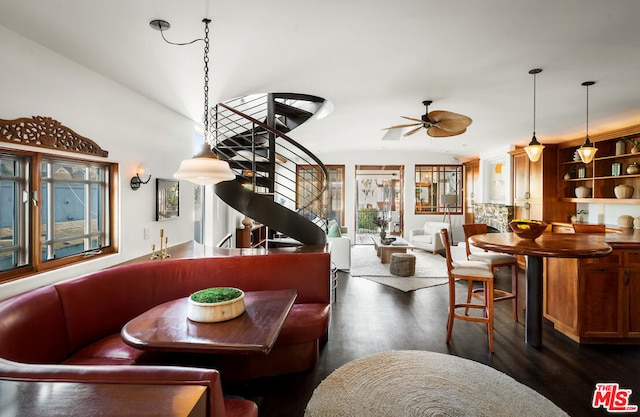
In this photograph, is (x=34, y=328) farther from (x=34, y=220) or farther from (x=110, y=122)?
(x=110, y=122)

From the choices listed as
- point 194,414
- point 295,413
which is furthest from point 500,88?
point 194,414

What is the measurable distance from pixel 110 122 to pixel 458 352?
379cm

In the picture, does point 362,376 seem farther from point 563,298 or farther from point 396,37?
point 396,37

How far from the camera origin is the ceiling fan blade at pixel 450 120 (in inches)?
145

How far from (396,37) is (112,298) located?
9.53 ft

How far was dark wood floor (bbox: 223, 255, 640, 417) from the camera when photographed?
2301mm

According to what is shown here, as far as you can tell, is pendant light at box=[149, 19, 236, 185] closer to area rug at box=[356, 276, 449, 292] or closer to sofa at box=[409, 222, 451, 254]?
area rug at box=[356, 276, 449, 292]

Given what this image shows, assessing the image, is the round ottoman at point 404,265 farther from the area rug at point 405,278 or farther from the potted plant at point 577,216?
the potted plant at point 577,216

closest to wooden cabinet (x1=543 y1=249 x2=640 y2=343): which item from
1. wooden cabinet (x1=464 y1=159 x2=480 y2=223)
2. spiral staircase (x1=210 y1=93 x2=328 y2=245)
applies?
spiral staircase (x1=210 y1=93 x2=328 y2=245)

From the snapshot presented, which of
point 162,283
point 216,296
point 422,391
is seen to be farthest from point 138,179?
point 422,391

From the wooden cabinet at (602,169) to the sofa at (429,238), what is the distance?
2.54 meters

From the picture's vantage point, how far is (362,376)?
8.21ft

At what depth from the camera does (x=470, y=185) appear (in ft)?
30.2

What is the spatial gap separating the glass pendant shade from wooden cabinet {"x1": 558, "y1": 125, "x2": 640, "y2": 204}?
568 centimetres
